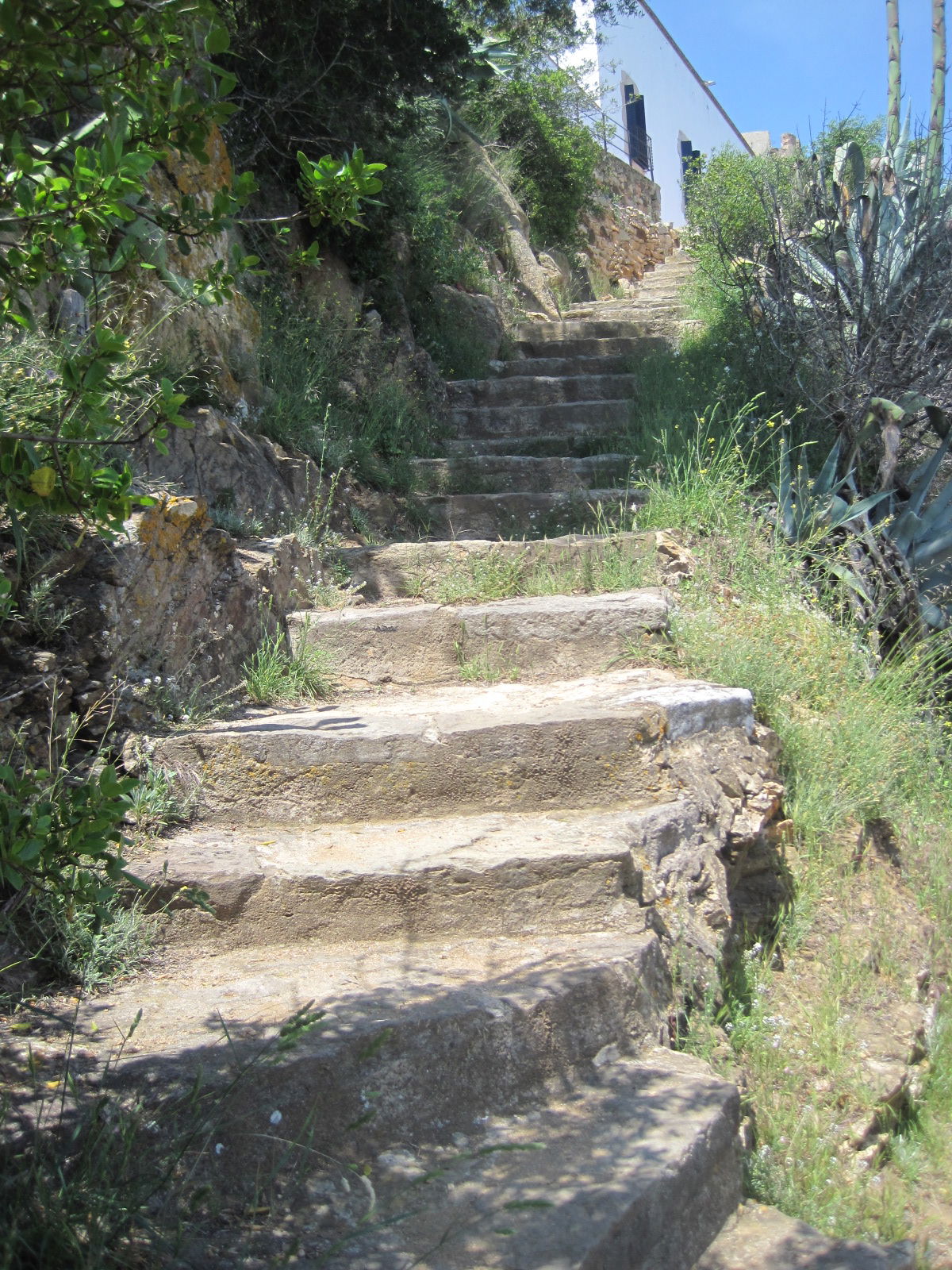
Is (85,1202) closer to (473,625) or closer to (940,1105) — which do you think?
(940,1105)

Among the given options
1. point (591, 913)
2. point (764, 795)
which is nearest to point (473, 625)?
point (764, 795)

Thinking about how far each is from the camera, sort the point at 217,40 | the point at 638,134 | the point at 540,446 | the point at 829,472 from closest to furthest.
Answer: the point at 217,40 → the point at 829,472 → the point at 540,446 → the point at 638,134

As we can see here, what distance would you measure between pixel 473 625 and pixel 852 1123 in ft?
7.44

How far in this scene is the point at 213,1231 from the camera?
1.86 meters

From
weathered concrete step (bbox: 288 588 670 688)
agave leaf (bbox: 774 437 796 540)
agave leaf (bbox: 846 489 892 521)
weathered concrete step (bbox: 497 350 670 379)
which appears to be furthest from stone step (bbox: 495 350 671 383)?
weathered concrete step (bbox: 288 588 670 688)

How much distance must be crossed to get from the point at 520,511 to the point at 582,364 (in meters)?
2.85

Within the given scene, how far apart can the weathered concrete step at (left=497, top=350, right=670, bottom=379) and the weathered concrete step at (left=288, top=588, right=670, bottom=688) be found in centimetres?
435

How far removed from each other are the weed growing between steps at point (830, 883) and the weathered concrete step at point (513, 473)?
121cm

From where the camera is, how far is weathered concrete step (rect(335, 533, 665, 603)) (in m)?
4.77

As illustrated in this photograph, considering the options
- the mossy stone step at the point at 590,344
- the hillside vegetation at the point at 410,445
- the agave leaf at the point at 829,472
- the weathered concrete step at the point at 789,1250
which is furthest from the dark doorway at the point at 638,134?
the weathered concrete step at the point at 789,1250

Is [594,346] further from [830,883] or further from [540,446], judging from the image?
[830,883]

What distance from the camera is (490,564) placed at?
4832mm

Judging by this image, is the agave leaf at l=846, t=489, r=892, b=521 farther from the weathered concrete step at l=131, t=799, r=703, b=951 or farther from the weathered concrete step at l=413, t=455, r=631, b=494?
the weathered concrete step at l=131, t=799, r=703, b=951

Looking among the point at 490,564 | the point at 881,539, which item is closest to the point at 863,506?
the point at 881,539
